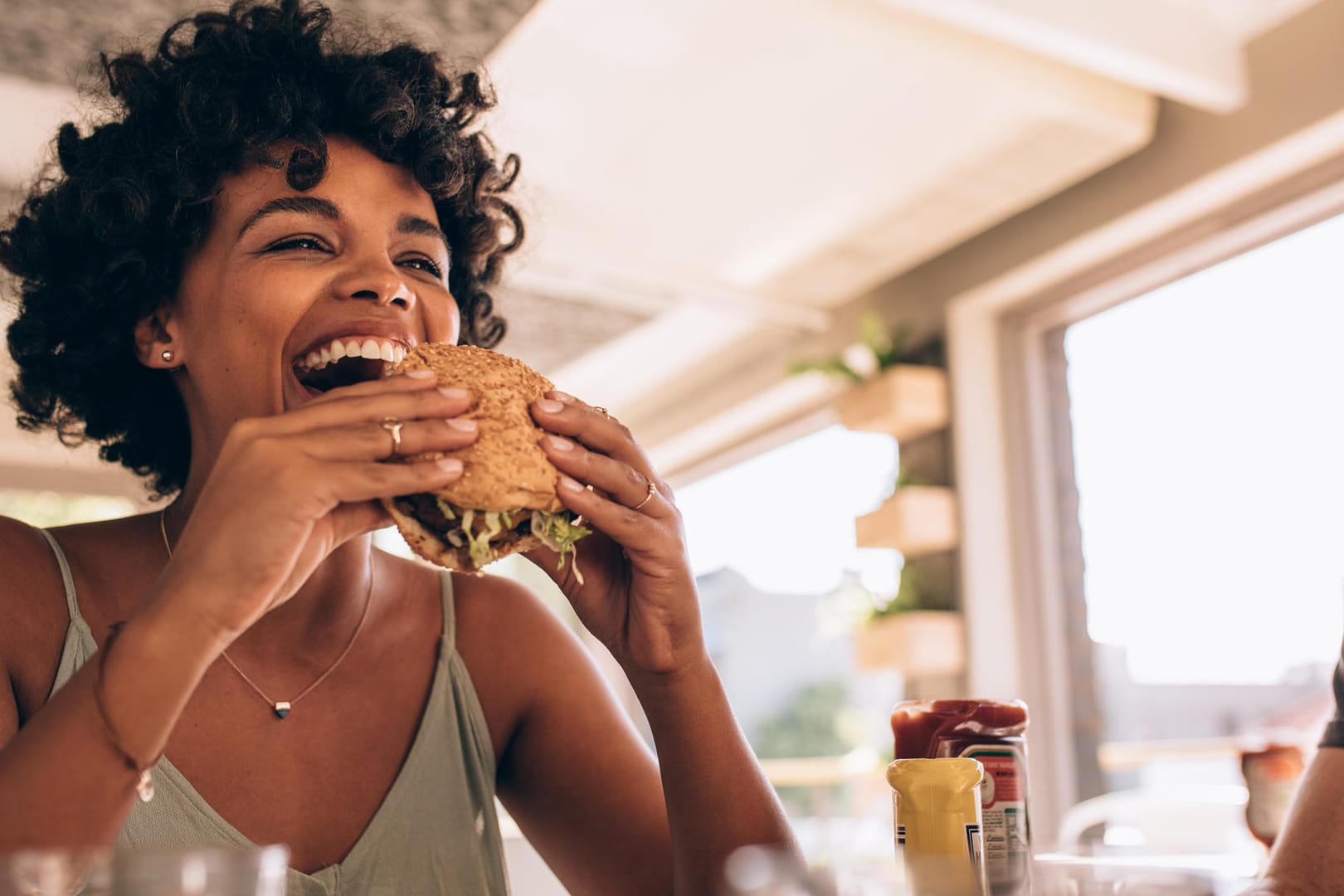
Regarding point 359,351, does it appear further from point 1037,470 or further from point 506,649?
point 1037,470

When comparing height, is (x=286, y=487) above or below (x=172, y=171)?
below

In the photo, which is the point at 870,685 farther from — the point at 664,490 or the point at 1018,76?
the point at 664,490

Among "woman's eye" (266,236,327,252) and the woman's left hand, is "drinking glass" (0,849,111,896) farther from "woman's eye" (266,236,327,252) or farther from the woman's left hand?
"woman's eye" (266,236,327,252)

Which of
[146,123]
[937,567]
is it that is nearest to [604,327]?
[937,567]

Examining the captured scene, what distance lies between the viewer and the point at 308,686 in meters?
1.54

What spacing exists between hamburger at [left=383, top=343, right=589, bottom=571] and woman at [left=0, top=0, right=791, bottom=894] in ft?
0.09

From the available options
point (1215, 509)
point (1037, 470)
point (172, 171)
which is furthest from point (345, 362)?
point (1037, 470)

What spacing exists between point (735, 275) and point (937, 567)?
72.6 inches

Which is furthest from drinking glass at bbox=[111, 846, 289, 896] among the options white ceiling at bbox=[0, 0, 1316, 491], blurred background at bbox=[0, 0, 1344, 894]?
blurred background at bbox=[0, 0, 1344, 894]

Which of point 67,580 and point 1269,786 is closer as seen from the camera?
point 67,580

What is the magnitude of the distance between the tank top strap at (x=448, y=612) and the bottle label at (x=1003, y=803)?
2.61 feet

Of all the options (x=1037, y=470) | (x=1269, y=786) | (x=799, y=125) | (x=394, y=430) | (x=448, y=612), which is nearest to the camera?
(x=394, y=430)

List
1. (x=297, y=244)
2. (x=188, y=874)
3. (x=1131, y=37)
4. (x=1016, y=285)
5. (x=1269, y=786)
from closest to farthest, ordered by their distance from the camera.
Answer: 1. (x=188, y=874)
2. (x=297, y=244)
3. (x=1269, y=786)
4. (x=1131, y=37)
5. (x=1016, y=285)

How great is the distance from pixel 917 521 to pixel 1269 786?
3291 mm
